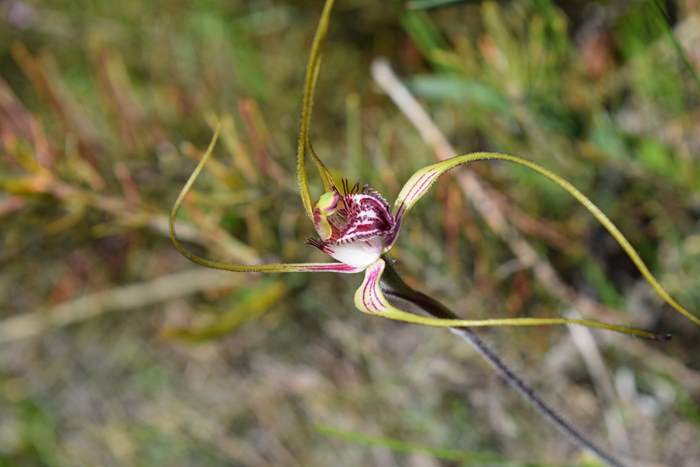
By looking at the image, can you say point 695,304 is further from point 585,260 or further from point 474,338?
point 474,338

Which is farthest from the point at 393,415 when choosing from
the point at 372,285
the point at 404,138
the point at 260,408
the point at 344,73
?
the point at 372,285

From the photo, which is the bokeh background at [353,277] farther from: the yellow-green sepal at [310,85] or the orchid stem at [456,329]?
the yellow-green sepal at [310,85]

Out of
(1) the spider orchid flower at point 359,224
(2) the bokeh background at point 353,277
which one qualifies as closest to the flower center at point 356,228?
(1) the spider orchid flower at point 359,224

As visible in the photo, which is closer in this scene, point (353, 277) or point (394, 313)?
point (394, 313)

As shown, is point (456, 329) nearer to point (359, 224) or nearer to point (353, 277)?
point (359, 224)

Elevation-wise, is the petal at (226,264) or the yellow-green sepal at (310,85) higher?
the yellow-green sepal at (310,85)

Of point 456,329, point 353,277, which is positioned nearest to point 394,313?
point 456,329

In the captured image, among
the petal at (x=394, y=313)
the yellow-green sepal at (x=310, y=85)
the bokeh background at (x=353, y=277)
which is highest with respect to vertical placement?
the yellow-green sepal at (x=310, y=85)

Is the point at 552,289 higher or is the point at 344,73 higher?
the point at 344,73

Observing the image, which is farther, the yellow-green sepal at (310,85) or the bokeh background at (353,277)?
the bokeh background at (353,277)
